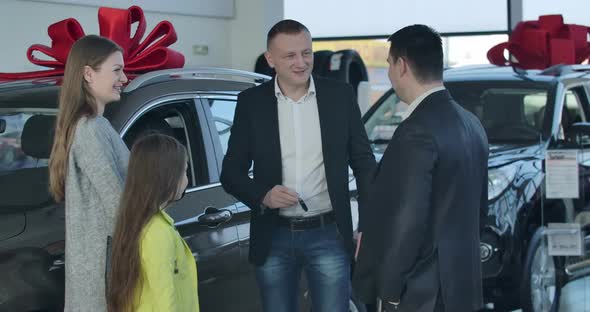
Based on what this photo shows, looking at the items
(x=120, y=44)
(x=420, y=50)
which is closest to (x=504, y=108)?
(x=120, y=44)

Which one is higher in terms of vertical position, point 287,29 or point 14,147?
point 287,29

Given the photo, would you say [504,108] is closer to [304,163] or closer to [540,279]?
[540,279]

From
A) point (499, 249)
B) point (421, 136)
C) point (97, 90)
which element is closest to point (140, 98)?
point (97, 90)

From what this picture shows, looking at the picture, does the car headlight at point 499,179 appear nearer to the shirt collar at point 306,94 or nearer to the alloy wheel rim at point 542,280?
the alloy wheel rim at point 542,280

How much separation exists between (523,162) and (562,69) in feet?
3.98

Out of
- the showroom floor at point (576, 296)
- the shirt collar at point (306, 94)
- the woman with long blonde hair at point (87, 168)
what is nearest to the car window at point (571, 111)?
the showroom floor at point (576, 296)

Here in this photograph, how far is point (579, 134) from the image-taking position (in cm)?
651

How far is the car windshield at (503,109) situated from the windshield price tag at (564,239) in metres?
0.66

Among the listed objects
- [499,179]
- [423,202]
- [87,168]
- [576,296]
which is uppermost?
[87,168]

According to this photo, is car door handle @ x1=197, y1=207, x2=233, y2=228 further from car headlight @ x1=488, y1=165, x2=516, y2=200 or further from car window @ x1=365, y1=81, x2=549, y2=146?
car window @ x1=365, y1=81, x2=549, y2=146

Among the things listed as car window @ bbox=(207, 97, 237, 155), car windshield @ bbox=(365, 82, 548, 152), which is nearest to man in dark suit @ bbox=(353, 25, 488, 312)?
car window @ bbox=(207, 97, 237, 155)

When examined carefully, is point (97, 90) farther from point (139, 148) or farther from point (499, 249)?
point (499, 249)

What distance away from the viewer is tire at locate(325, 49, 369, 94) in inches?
408

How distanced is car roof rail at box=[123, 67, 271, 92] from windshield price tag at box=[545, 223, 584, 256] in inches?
89.4
